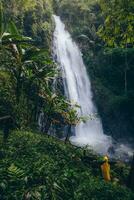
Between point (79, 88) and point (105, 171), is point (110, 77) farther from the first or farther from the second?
point (105, 171)

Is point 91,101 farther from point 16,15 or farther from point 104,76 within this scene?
point 16,15

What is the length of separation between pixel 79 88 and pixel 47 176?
23.6m

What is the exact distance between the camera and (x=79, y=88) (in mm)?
31328

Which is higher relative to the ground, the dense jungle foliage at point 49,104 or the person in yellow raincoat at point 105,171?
the dense jungle foliage at point 49,104

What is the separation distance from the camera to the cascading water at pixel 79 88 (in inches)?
1128

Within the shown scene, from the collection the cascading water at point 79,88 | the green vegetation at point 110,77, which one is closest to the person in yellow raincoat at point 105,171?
the cascading water at point 79,88

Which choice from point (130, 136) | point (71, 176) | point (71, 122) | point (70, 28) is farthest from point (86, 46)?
point (71, 176)

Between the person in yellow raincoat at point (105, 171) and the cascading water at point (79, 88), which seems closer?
the person in yellow raincoat at point (105, 171)

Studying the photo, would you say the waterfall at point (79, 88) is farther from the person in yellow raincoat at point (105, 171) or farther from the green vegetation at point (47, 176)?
the green vegetation at point (47, 176)

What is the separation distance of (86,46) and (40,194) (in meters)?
31.1

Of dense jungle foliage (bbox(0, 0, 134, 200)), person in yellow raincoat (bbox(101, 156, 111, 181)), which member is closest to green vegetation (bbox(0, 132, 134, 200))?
dense jungle foliage (bbox(0, 0, 134, 200))

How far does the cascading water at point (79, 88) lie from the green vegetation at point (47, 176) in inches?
616

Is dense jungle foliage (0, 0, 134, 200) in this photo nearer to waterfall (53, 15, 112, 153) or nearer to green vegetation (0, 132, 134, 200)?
green vegetation (0, 132, 134, 200)

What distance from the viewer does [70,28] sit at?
39656mm
